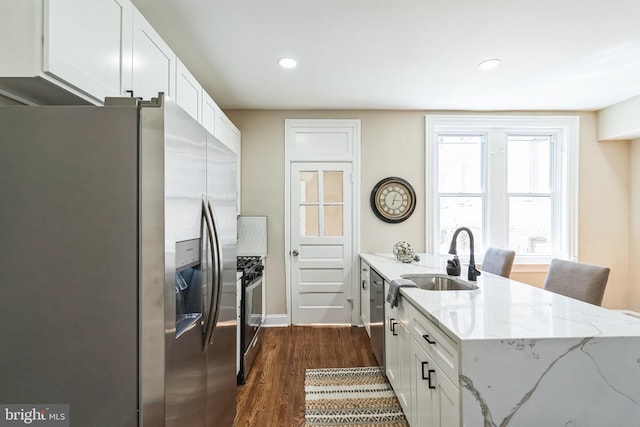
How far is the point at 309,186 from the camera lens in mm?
3654

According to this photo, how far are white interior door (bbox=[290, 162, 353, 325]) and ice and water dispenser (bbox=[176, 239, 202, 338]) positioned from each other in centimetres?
246

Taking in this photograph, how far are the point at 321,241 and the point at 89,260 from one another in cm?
285

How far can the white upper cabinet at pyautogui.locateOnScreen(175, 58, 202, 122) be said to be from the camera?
1949 mm

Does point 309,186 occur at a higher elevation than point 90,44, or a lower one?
lower

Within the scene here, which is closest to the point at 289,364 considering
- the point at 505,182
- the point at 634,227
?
the point at 505,182

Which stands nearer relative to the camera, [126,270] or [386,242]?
[126,270]

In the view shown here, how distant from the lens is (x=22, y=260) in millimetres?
856

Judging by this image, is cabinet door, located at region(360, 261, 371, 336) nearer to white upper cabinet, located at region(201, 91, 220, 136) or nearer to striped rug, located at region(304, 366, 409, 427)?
striped rug, located at region(304, 366, 409, 427)

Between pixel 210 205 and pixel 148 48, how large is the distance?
100 cm

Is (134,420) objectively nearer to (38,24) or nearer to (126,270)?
(126,270)

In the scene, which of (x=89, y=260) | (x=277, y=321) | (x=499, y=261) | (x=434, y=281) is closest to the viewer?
(x=89, y=260)

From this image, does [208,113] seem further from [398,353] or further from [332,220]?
[398,353]

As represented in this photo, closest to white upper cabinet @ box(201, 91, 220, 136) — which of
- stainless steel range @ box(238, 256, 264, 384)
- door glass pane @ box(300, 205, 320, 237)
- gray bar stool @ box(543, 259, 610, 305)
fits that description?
stainless steel range @ box(238, 256, 264, 384)

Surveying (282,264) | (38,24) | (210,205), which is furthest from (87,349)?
(282,264)
